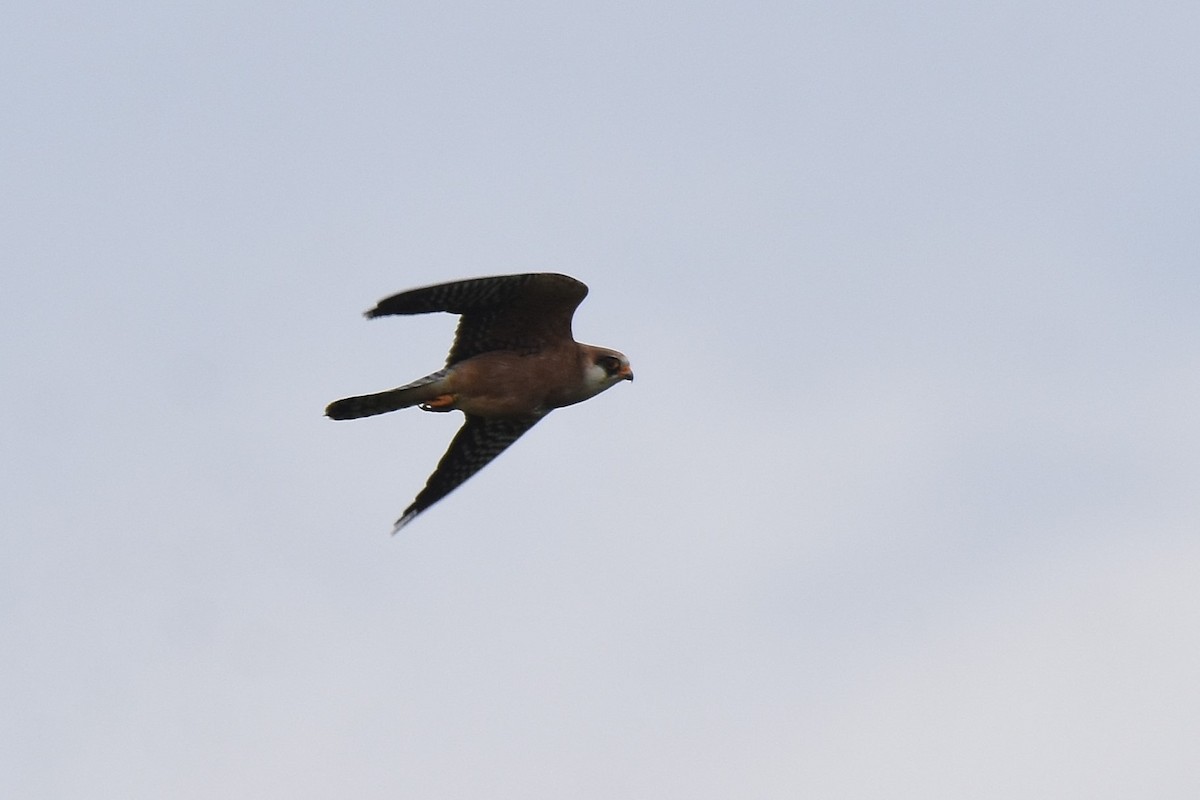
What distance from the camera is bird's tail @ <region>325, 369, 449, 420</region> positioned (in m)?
14.6

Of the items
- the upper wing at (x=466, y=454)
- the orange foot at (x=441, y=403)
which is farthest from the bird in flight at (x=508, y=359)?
the upper wing at (x=466, y=454)

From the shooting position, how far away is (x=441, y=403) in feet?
49.2

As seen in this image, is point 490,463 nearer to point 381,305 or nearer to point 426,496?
point 426,496

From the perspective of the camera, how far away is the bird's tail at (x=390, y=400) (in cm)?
1455

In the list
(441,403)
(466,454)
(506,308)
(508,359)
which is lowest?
(466,454)

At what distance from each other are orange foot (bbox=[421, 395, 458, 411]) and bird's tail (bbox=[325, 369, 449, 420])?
0.12 feet

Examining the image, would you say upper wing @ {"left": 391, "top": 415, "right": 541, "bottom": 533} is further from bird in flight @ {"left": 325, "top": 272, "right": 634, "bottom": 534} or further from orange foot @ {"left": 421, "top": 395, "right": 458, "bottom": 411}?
orange foot @ {"left": 421, "top": 395, "right": 458, "bottom": 411}

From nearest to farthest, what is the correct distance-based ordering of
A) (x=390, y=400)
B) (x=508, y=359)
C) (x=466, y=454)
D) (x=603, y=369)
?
1. (x=390, y=400)
2. (x=508, y=359)
3. (x=603, y=369)
4. (x=466, y=454)

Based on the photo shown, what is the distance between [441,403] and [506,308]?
93 centimetres

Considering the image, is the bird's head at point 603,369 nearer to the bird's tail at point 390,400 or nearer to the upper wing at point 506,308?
the upper wing at point 506,308

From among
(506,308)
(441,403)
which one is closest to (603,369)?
(506,308)

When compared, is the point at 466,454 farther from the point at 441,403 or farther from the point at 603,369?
the point at 603,369

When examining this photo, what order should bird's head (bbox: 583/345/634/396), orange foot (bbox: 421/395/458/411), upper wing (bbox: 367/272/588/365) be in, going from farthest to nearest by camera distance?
bird's head (bbox: 583/345/634/396) → orange foot (bbox: 421/395/458/411) → upper wing (bbox: 367/272/588/365)

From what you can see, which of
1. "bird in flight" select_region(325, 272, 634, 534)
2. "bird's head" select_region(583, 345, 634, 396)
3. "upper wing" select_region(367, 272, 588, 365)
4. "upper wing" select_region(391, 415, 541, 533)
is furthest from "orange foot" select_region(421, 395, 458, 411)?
"bird's head" select_region(583, 345, 634, 396)
